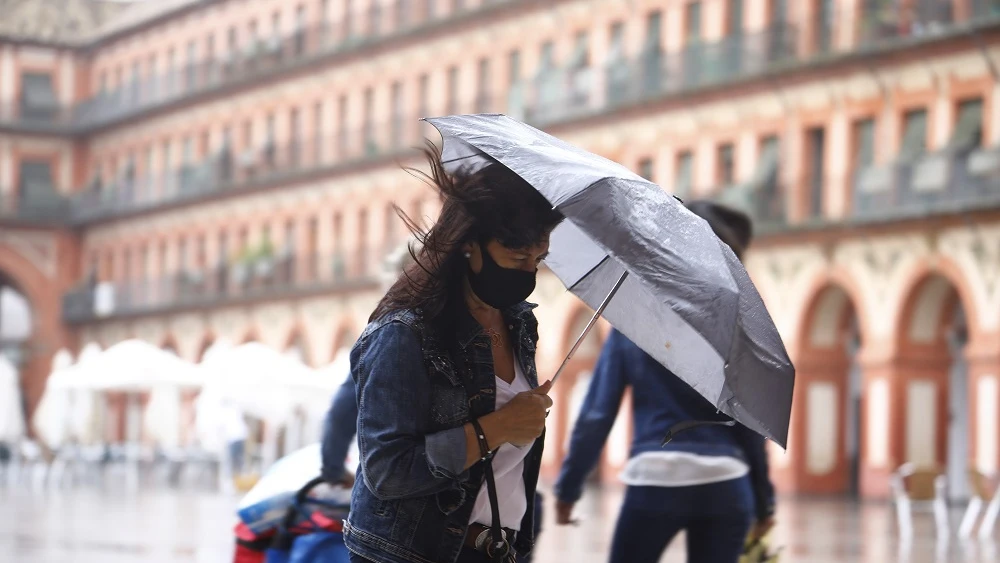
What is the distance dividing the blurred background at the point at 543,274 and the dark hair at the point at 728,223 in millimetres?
10035

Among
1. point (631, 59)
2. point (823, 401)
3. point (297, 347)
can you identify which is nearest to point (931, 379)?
point (823, 401)

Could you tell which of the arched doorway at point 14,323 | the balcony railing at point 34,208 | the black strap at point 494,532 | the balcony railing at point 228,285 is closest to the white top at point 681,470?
the black strap at point 494,532

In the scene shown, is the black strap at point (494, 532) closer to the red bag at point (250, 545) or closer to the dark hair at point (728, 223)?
the red bag at point (250, 545)

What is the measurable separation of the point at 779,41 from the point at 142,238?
1355 inches

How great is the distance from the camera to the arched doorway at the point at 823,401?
1628 inches

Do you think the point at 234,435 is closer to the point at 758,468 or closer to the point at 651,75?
the point at 651,75

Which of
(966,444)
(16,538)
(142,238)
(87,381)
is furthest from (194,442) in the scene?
(16,538)

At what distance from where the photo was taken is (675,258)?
4.32 metres

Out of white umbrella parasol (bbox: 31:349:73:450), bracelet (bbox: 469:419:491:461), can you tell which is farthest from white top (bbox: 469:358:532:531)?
white umbrella parasol (bbox: 31:349:73:450)

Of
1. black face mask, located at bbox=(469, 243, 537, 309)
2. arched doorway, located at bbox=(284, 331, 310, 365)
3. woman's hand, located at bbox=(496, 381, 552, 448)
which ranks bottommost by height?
woman's hand, located at bbox=(496, 381, 552, 448)

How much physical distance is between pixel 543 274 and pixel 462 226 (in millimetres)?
45274

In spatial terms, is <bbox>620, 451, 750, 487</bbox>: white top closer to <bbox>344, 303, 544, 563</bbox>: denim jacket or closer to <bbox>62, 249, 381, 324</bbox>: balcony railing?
Result: <bbox>344, 303, 544, 563</bbox>: denim jacket

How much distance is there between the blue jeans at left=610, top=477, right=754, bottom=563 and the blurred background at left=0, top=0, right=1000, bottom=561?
1022 centimetres

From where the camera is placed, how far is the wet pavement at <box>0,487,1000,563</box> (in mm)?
17348
